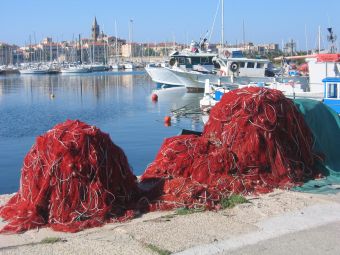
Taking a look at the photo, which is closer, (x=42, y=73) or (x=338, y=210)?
(x=338, y=210)

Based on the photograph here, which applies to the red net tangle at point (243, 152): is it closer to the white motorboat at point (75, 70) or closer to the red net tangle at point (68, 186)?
the red net tangle at point (68, 186)

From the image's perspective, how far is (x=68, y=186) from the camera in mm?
6500

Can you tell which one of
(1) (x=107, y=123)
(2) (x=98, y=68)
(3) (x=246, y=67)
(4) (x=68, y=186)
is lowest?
(1) (x=107, y=123)

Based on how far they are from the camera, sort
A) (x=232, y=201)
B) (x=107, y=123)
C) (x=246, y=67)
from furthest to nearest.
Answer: (x=246, y=67)
(x=107, y=123)
(x=232, y=201)

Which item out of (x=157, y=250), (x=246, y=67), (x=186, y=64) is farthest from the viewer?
(x=186, y=64)

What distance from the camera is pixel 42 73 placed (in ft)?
429

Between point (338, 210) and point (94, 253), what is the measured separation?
3.11 metres

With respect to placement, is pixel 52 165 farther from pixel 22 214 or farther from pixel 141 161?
pixel 141 161

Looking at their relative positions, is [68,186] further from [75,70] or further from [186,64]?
[75,70]

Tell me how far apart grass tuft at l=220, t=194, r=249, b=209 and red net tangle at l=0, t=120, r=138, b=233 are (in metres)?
1.22

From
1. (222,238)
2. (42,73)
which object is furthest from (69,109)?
(42,73)

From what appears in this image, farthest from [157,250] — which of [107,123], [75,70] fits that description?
[75,70]

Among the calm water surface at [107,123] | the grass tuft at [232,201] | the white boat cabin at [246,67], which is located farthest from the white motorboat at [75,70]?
the grass tuft at [232,201]

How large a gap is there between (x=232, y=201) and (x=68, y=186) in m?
2.14
